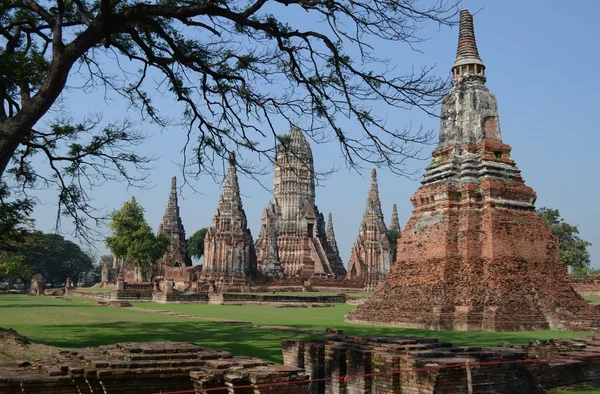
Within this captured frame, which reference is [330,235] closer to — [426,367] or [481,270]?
[481,270]

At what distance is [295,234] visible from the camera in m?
67.2

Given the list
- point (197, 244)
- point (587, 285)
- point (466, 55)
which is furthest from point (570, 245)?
point (197, 244)

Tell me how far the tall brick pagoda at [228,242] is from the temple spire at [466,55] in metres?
35.3

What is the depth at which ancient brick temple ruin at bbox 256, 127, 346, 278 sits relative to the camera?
6438 centimetres

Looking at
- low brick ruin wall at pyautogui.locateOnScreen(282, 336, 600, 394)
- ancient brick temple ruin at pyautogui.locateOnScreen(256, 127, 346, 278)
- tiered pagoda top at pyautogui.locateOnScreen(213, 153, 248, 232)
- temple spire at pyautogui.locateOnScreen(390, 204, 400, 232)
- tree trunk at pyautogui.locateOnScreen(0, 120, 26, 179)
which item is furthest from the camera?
temple spire at pyautogui.locateOnScreen(390, 204, 400, 232)

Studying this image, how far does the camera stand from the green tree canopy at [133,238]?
55406mm

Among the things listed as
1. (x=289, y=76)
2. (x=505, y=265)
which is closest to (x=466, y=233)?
(x=505, y=265)

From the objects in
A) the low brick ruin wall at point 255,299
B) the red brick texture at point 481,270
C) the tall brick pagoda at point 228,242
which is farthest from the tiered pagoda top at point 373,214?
the red brick texture at point 481,270

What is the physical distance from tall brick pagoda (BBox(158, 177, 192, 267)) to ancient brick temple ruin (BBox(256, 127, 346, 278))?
36.9 feet

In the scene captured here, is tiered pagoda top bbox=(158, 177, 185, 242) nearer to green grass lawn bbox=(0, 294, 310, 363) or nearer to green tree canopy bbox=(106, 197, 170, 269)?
green tree canopy bbox=(106, 197, 170, 269)

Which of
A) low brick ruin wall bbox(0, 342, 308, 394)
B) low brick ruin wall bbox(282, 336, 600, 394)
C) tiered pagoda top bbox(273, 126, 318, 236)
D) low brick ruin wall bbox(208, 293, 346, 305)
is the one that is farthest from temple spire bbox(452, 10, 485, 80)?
tiered pagoda top bbox(273, 126, 318, 236)

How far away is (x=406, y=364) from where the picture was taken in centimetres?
714

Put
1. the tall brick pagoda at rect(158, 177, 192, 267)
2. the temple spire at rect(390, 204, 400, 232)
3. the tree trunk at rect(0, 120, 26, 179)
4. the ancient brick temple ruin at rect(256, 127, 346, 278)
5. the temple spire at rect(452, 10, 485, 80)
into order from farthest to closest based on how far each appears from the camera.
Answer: the temple spire at rect(390, 204, 400, 232) → the tall brick pagoda at rect(158, 177, 192, 267) → the ancient brick temple ruin at rect(256, 127, 346, 278) → the temple spire at rect(452, 10, 485, 80) → the tree trunk at rect(0, 120, 26, 179)

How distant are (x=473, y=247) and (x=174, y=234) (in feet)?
199
